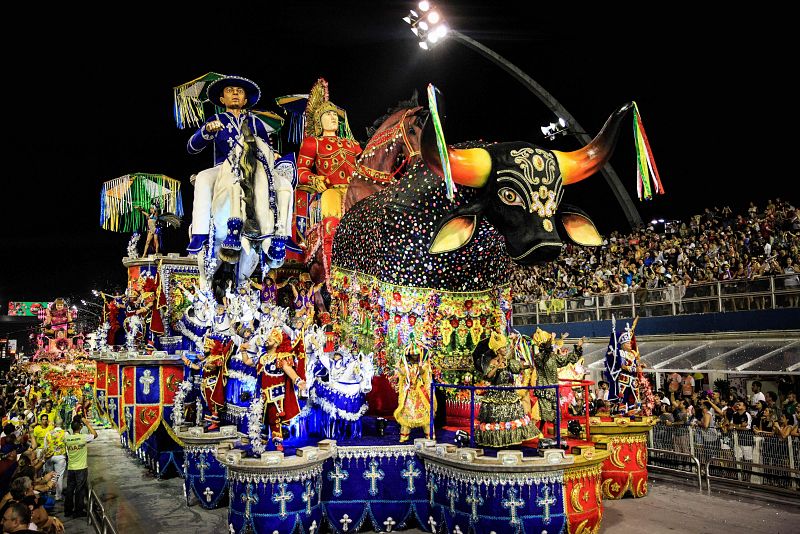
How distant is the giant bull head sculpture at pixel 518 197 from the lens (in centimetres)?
686

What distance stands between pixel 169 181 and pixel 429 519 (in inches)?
382

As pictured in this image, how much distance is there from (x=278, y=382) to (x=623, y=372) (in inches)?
228

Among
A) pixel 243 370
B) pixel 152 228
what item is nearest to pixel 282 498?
pixel 243 370

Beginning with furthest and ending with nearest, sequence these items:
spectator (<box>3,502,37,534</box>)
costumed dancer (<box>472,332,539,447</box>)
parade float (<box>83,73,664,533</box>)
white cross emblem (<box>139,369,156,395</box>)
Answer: white cross emblem (<box>139,369,156,395</box>)
costumed dancer (<box>472,332,539,447</box>)
parade float (<box>83,73,664,533</box>)
spectator (<box>3,502,37,534</box>)

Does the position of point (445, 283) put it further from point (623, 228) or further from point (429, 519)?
point (623, 228)

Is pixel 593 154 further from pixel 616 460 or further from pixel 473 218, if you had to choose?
pixel 616 460

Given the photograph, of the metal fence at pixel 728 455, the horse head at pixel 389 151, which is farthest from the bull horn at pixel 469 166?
the metal fence at pixel 728 455

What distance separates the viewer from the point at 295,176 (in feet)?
30.7

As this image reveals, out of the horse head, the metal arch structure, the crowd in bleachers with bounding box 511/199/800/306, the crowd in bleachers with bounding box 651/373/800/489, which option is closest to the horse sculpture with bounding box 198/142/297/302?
the horse head

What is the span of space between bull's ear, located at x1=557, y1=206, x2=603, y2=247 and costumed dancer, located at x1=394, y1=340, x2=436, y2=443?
2.35m

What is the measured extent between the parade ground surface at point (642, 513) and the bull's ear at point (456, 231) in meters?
3.38

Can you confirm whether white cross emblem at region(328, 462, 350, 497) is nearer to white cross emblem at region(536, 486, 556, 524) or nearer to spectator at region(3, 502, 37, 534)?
A: white cross emblem at region(536, 486, 556, 524)

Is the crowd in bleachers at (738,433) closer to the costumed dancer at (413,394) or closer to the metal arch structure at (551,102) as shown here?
the costumed dancer at (413,394)

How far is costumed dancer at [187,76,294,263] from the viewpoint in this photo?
8.56 metres
